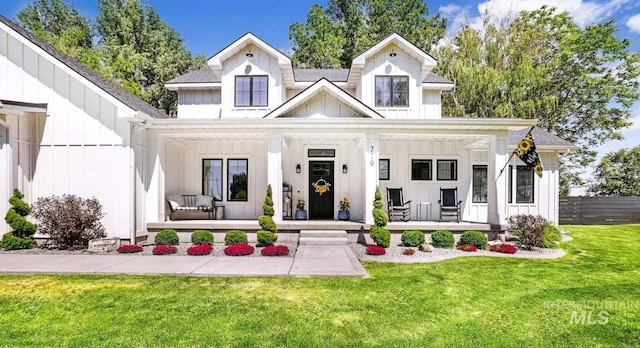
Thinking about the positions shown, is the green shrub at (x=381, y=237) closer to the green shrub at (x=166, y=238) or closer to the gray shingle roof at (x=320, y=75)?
the green shrub at (x=166, y=238)

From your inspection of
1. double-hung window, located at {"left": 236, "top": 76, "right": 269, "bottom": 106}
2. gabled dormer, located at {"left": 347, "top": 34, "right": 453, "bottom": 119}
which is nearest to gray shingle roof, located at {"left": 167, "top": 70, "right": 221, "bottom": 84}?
double-hung window, located at {"left": 236, "top": 76, "right": 269, "bottom": 106}

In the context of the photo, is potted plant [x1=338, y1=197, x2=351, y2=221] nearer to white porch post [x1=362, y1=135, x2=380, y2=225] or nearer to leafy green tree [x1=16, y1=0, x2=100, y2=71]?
white porch post [x1=362, y1=135, x2=380, y2=225]

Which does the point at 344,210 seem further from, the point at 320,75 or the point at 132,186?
the point at 320,75

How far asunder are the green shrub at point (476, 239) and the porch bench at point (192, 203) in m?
7.89

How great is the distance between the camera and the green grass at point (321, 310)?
12.3 feet

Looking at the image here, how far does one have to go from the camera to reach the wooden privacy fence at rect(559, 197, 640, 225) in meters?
16.3

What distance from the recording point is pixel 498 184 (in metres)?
9.90

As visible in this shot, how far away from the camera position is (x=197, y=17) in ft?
82.5

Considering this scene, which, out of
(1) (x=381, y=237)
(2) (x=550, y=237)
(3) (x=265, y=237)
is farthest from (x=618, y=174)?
(3) (x=265, y=237)

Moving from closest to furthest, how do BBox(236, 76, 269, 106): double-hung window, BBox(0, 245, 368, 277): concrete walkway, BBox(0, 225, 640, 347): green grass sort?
BBox(0, 225, 640, 347): green grass, BBox(0, 245, 368, 277): concrete walkway, BBox(236, 76, 269, 106): double-hung window

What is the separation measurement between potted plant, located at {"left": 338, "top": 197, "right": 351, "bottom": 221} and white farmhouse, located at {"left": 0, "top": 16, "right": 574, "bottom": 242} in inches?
23.2

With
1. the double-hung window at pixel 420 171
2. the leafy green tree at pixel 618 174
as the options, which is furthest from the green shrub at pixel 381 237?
the leafy green tree at pixel 618 174

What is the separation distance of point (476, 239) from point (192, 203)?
9064 millimetres

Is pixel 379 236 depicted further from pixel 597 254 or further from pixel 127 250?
pixel 127 250
